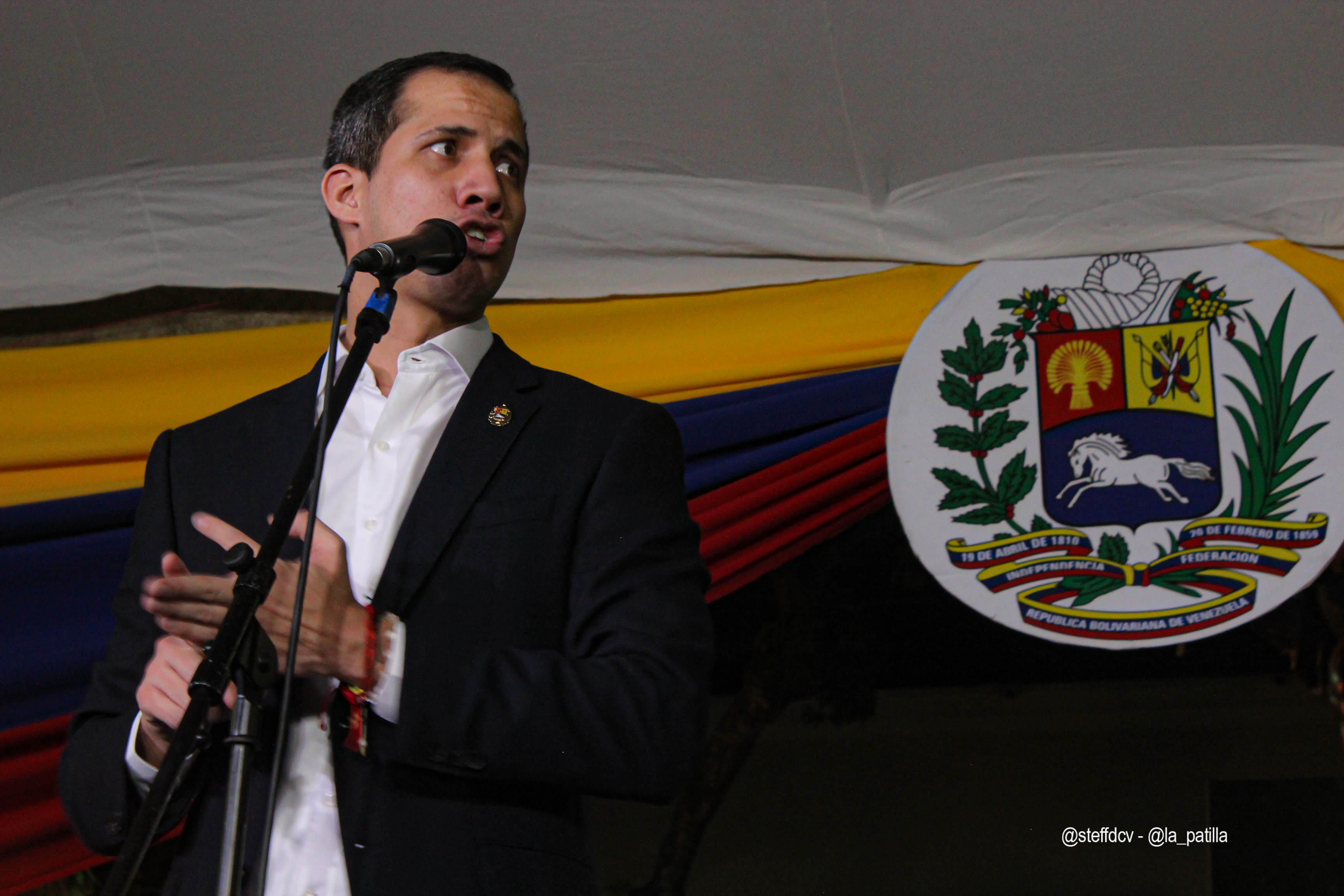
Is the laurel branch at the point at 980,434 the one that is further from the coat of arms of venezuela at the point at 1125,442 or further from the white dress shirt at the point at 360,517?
the white dress shirt at the point at 360,517

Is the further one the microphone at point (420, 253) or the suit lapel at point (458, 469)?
the suit lapel at point (458, 469)

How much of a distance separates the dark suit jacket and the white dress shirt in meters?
0.02

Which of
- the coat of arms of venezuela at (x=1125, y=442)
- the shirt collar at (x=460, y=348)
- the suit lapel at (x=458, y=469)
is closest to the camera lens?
the suit lapel at (x=458, y=469)

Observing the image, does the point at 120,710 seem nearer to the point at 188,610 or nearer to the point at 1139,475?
the point at 188,610

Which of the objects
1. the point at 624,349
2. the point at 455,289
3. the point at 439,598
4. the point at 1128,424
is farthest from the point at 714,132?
the point at 439,598

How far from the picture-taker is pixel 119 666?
1.14m

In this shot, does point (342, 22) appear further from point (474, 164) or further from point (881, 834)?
point (881, 834)

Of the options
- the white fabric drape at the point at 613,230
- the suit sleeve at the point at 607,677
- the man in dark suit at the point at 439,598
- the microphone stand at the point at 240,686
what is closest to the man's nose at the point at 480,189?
the man in dark suit at the point at 439,598

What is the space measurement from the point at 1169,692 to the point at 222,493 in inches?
85.6

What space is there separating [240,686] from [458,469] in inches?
12.3

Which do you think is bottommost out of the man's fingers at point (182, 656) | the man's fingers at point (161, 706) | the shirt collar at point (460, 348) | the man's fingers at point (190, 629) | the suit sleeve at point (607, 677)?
the suit sleeve at point (607, 677)

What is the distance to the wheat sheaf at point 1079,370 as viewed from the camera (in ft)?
8.21

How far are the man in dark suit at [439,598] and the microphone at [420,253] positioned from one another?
17cm

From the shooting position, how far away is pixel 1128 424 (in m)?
2.49
